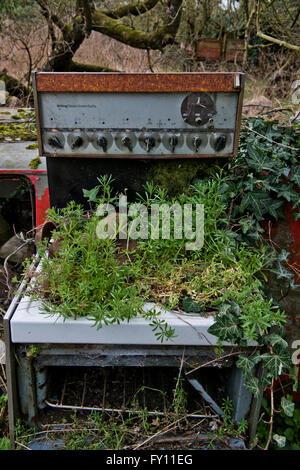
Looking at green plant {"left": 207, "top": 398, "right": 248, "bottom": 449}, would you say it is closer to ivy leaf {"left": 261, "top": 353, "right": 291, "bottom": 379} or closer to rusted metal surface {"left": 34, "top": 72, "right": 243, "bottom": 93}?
ivy leaf {"left": 261, "top": 353, "right": 291, "bottom": 379}

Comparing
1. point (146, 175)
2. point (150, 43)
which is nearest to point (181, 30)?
point (150, 43)

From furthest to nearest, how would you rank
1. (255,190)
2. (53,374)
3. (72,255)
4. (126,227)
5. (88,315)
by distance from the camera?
(255,190)
(53,374)
(126,227)
(72,255)
(88,315)

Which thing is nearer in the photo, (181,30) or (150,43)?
(150,43)

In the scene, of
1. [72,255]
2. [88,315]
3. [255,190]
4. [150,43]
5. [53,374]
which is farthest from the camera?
[150,43]

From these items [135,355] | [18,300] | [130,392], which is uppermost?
[18,300]

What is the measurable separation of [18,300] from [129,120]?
3.01 ft

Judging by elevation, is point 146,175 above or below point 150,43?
below

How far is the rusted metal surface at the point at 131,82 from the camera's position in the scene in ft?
5.84

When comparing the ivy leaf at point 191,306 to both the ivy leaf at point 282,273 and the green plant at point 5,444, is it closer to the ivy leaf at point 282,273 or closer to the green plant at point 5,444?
the ivy leaf at point 282,273

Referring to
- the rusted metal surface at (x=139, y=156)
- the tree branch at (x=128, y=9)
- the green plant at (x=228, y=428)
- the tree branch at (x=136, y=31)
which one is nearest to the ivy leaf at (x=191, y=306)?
the green plant at (x=228, y=428)

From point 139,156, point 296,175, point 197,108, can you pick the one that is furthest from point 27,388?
point 296,175

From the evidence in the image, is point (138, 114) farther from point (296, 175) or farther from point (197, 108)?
point (296, 175)

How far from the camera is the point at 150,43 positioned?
4.75 metres

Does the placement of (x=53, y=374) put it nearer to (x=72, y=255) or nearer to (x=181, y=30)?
(x=72, y=255)
